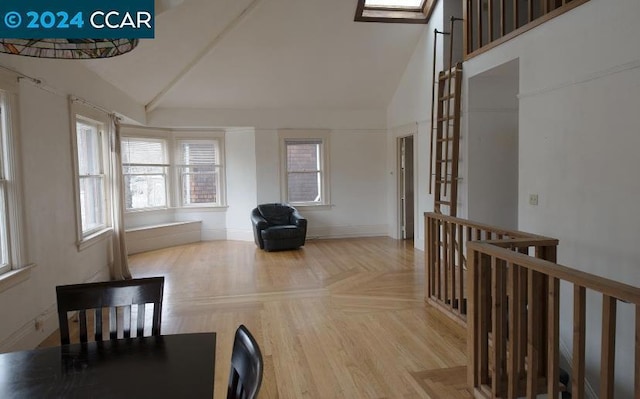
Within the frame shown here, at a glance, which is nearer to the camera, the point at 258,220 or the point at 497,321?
the point at 497,321

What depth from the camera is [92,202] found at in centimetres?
534

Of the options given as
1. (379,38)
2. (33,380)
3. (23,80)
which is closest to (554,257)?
(33,380)

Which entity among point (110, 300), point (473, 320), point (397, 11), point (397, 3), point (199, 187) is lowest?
point (473, 320)

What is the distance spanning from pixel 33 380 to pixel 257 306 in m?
3.03

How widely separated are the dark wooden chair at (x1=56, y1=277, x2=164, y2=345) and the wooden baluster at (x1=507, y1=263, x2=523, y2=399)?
1849 mm

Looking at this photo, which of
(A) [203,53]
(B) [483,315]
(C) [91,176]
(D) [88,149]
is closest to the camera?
(B) [483,315]

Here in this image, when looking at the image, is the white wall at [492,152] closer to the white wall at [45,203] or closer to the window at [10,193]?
the white wall at [45,203]

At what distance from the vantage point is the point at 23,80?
3434 millimetres

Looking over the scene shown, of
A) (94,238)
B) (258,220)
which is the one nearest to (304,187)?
(258,220)

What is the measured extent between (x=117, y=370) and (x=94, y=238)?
407 cm

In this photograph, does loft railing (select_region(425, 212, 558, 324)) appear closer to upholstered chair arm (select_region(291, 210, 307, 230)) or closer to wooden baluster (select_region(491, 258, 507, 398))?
wooden baluster (select_region(491, 258, 507, 398))

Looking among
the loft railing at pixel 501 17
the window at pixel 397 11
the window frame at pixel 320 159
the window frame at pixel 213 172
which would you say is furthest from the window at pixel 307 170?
the loft railing at pixel 501 17

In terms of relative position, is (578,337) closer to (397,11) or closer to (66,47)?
(66,47)

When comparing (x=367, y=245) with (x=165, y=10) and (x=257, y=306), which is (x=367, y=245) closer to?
(x=257, y=306)
